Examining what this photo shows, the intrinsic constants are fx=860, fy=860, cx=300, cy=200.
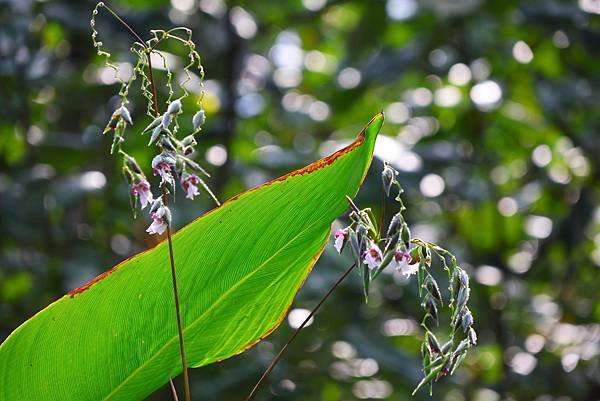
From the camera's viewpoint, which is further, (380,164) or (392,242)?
(380,164)

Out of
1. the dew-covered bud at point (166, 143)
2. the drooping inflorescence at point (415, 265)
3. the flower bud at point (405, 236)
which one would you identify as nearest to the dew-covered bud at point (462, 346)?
the drooping inflorescence at point (415, 265)

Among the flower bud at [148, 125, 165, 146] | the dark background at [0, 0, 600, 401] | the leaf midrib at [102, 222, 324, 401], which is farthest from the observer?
the dark background at [0, 0, 600, 401]

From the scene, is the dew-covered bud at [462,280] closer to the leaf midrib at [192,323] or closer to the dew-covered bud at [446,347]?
the dew-covered bud at [446,347]

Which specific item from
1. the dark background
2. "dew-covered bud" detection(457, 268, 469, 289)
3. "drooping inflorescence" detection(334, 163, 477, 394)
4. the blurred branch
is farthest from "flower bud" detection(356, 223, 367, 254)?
the blurred branch

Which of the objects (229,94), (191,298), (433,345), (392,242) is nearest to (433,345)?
(433,345)

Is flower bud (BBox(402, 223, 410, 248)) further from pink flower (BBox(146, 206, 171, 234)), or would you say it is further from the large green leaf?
pink flower (BBox(146, 206, 171, 234))

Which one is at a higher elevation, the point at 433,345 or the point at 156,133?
the point at 156,133

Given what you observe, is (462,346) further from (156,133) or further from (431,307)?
(156,133)
